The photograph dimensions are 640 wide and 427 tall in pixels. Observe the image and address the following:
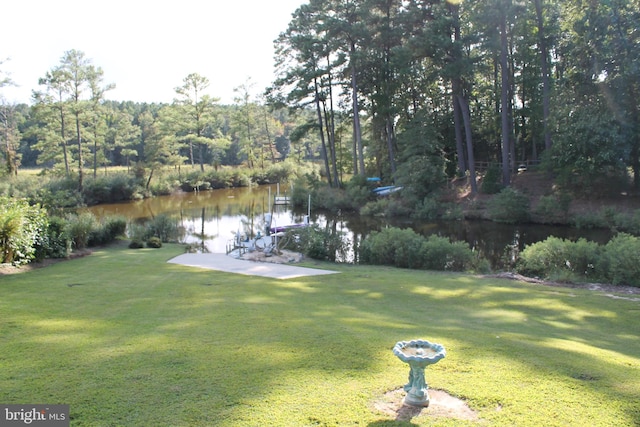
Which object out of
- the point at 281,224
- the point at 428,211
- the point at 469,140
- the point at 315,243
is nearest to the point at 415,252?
the point at 315,243

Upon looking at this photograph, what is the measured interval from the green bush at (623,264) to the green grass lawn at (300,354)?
7.92 feet

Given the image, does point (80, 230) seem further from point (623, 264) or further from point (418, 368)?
point (623, 264)

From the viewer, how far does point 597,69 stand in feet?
79.7

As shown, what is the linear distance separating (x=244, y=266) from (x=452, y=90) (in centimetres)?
2349

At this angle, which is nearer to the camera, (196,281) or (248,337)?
(248,337)

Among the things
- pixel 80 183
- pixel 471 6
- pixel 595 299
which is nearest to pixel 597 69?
pixel 471 6

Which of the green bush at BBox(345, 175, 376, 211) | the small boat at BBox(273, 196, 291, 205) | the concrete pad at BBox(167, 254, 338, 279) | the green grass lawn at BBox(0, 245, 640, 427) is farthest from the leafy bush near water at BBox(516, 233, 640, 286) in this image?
the small boat at BBox(273, 196, 291, 205)

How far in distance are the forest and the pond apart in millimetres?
4301

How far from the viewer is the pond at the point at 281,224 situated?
21703mm

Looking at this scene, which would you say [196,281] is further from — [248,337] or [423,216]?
[423,216]

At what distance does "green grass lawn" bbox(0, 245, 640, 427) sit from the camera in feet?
12.6

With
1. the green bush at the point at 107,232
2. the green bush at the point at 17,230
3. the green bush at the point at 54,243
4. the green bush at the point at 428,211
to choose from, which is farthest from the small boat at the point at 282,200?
the green bush at the point at 17,230

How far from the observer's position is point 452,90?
32188 mm

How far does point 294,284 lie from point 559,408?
779 cm
